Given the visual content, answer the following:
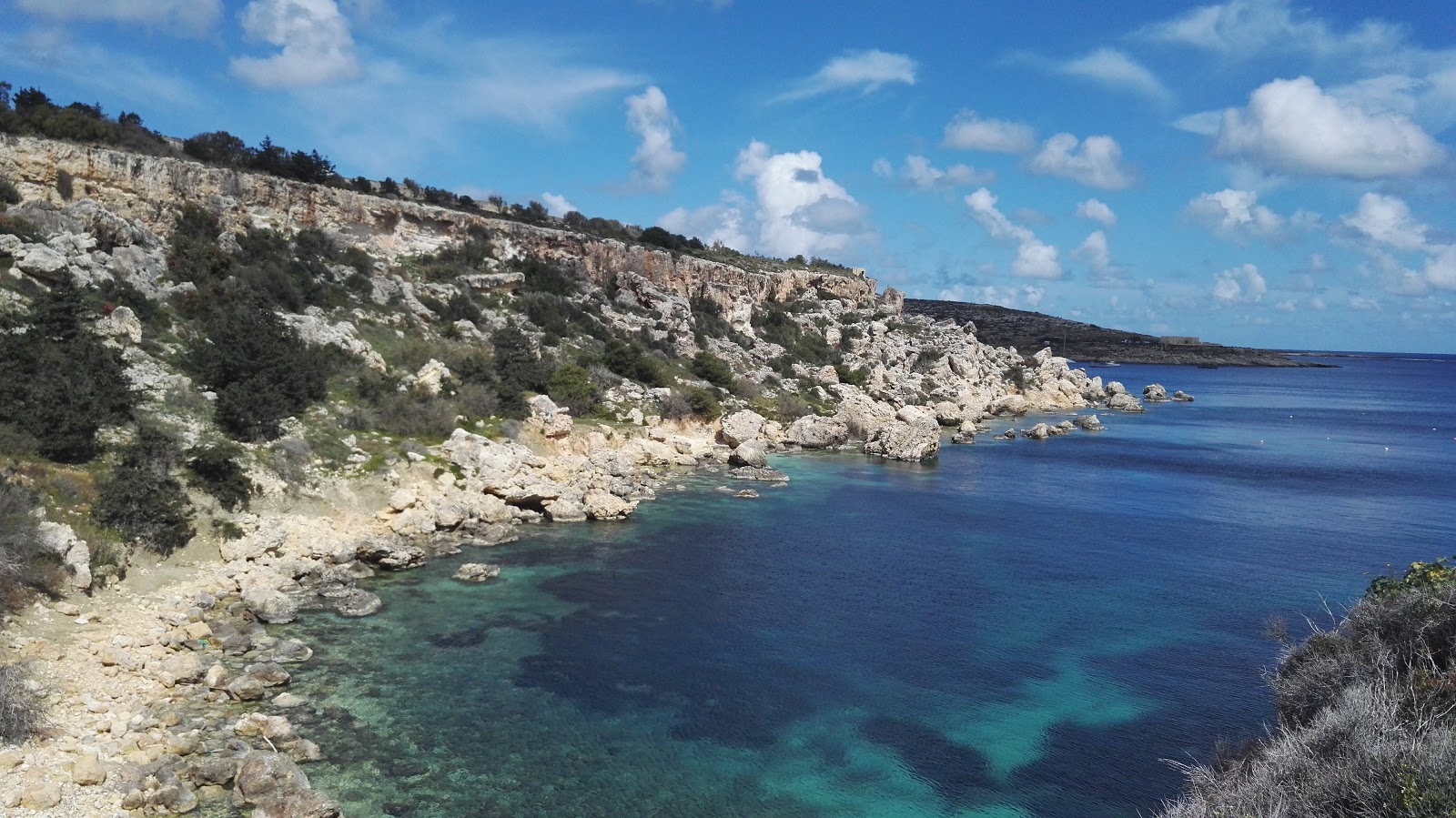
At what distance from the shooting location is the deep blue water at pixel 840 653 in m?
12.9

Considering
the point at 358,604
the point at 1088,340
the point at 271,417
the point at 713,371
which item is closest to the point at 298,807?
the point at 358,604

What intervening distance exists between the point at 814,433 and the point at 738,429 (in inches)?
258

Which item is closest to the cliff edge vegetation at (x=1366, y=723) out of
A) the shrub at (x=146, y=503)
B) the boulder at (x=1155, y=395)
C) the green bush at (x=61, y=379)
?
the shrub at (x=146, y=503)

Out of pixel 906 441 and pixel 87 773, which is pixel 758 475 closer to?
pixel 906 441

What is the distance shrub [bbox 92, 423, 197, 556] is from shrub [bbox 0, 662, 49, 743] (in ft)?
21.2

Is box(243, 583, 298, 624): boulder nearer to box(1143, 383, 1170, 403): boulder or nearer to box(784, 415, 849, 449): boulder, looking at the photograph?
box(784, 415, 849, 449): boulder

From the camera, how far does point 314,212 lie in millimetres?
45594

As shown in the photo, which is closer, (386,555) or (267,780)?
(267,780)

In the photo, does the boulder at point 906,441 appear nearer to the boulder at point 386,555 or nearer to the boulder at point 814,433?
the boulder at point 814,433

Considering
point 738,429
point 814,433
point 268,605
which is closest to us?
point 268,605

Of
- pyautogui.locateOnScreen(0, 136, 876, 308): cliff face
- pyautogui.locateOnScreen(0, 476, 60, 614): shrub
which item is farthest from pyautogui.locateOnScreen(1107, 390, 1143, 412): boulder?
pyautogui.locateOnScreen(0, 476, 60, 614): shrub

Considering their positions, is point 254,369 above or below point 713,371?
below

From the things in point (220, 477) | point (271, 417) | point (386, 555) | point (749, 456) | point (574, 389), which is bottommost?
point (386, 555)

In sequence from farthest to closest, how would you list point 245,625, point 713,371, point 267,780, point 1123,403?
1. point 1123,403
2. point 713,371
3. point 245,625
4. point 267,780
